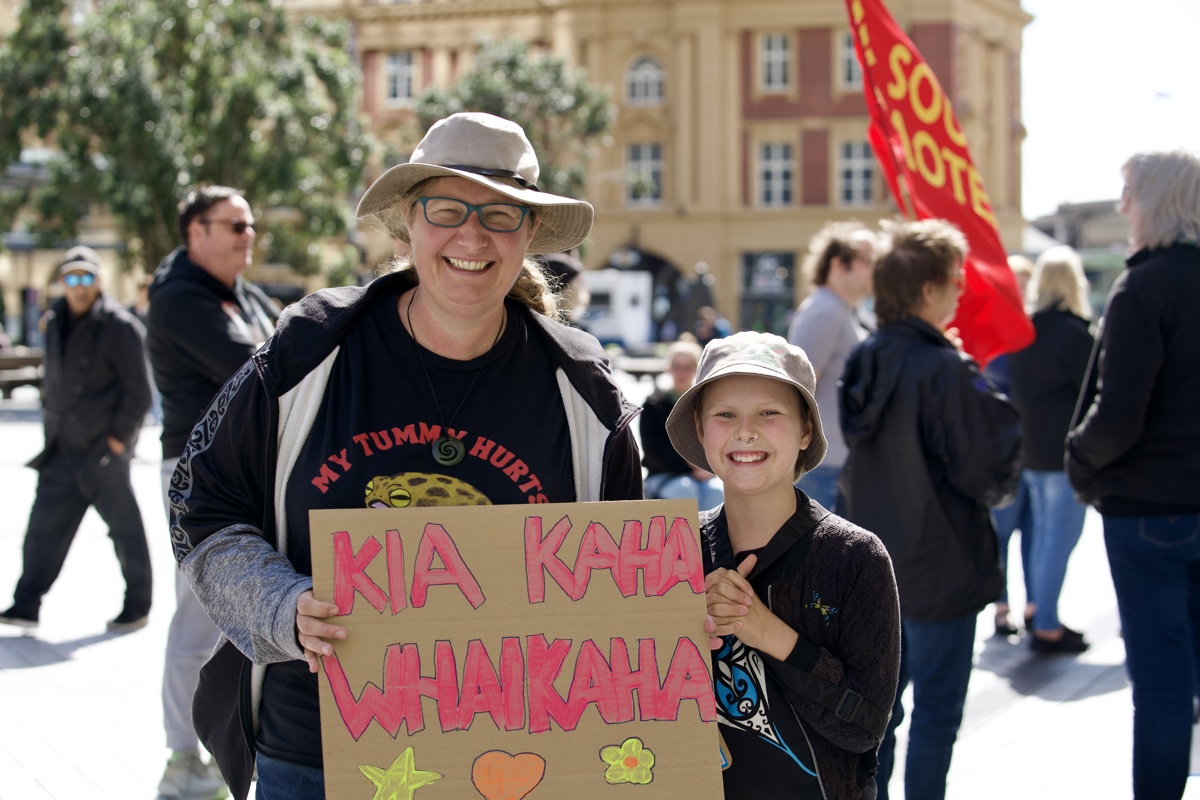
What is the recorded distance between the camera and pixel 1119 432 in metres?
3.59

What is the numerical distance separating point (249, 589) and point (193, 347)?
253 cm

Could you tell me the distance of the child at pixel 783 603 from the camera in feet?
7.11

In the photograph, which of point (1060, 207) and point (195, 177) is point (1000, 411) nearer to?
point (195, 177)

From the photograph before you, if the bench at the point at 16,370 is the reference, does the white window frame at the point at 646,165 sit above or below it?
above

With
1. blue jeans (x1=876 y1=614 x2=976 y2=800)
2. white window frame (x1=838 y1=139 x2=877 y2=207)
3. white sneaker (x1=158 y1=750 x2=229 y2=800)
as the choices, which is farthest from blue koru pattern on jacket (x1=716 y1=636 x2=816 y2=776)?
white window frame (x1=838 y1=139 x2=877 y2=207)

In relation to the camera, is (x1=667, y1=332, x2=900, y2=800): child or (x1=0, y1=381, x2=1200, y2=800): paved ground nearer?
(x1=667, y1=332, x2=900, y2=800): child

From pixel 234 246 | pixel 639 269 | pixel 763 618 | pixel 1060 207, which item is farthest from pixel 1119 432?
pixel 1060 207

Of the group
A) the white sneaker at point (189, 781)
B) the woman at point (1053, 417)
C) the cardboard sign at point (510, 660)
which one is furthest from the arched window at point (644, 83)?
the cardboard sign at point (510, 660)

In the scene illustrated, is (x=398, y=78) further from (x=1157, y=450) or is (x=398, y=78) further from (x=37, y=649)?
(x=1157, y=450)

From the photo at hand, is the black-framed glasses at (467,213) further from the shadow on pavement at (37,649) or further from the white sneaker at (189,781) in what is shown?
the shadow on pavement at (37,649)

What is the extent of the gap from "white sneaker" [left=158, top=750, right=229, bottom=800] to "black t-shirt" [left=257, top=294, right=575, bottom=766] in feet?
7.07

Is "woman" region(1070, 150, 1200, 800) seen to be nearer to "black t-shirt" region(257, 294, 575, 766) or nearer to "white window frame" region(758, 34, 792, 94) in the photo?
"black t-shirt" region(257, 294, 575, 766)

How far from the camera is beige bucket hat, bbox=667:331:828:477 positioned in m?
2.27

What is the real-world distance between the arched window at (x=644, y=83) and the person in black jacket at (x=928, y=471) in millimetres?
40647
